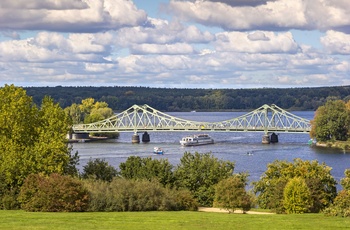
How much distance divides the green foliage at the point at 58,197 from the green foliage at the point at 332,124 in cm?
8640

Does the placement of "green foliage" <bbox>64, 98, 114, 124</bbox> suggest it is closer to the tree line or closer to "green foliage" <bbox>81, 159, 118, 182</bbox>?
"green foliage" <bbox>81, 159, 118, 182</bbox>

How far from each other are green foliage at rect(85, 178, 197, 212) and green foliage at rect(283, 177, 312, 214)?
502cm

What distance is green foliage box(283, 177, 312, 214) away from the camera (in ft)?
119

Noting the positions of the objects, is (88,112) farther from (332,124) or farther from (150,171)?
(150,171)

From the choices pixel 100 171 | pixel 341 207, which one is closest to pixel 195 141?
pixel 100 171

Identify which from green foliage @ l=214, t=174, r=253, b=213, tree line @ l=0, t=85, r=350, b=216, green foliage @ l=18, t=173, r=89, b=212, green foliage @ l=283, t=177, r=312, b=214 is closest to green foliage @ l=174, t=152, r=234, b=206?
tree line @ l=0, t=85, r=350, b=216

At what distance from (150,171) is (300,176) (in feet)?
27.3

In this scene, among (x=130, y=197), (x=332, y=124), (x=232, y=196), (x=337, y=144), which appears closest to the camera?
(x=130, y=197)

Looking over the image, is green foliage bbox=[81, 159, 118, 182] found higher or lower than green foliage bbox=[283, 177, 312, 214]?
higher

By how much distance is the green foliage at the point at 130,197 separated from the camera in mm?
34656

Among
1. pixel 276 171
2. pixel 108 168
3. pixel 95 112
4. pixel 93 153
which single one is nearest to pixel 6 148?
pixel 108 168

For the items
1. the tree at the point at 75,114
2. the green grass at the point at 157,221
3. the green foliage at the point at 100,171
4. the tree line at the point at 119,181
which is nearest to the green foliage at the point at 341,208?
the tree line at the point at 119,181

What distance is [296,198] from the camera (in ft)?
119

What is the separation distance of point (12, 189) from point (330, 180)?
16.5m
